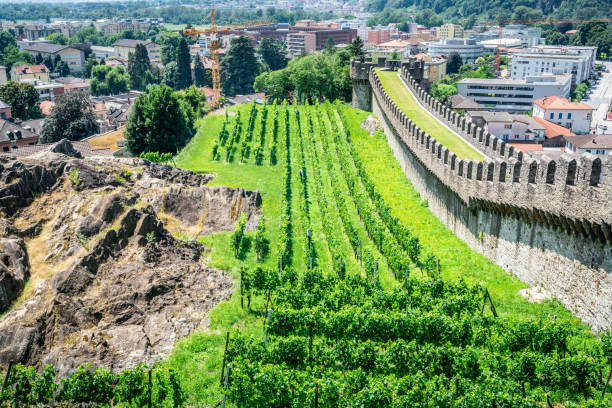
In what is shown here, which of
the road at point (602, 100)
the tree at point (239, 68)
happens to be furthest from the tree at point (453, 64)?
the tree at point (239, 68)

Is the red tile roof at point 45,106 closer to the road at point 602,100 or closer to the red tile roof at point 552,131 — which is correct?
the red tile roof at point 552,131

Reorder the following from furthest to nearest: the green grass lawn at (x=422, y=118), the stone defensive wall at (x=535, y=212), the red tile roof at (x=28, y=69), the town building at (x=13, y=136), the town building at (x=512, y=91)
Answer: the red tile roof at (x=28, y=69)
the town building at (x=512, y=91)
the town building at (x=13, y=136)
the green grass lawn at (x=422, y=118)
the stone defensive wall at (x=535, y=212)

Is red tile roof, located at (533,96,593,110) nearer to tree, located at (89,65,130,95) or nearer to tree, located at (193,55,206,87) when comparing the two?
tree, located at (193,55,206,87)

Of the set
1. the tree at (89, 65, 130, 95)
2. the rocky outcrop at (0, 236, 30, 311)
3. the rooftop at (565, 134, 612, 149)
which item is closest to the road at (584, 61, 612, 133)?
the rooftop at (565, 134, 612, 149)

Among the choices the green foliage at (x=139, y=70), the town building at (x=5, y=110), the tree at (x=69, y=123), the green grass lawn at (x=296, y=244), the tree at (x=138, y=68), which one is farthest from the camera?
the green foliage at (x=139, y=70)

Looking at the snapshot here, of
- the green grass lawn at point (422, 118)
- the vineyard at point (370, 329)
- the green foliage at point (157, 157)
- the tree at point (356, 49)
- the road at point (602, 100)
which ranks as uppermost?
the tree at point (356, 49)

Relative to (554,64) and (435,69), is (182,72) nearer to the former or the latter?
(435,69)
